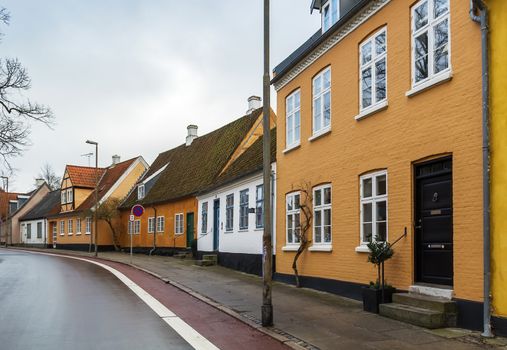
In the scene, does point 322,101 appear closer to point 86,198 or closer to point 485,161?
point 485,161

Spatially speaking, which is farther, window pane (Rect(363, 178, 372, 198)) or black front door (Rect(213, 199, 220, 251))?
black front door (Rect(213, 199, 220, 251))

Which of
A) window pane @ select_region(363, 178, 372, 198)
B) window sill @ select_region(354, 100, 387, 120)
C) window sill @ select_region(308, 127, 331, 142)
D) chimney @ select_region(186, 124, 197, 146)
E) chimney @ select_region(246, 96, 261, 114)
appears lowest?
window pane @ select_region(363, 178, 372, 198)

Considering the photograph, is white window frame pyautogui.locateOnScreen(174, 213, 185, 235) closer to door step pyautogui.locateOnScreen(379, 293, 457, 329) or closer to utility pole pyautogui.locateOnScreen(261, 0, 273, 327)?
utility pole pyautogui.locateOnScreen(261, 0, 273, 327)

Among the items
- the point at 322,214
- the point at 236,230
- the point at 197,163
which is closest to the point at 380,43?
the point at 322,214

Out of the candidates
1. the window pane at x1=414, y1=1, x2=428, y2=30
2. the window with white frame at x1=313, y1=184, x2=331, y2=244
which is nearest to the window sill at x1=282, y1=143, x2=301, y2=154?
the window with white frame at x1=313, y1=184, x2=331, y2=244

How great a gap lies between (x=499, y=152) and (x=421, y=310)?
2.94 m

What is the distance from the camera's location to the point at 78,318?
10352mm

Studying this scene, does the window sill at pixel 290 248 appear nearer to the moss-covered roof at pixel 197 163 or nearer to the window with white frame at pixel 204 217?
the window with white frame at pixel 204 217

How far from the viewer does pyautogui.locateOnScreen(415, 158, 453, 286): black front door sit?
9602 millimetres

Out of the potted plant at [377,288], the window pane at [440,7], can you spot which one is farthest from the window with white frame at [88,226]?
the window pane at [440,7]

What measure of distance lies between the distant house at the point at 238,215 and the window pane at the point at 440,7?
8701 mm

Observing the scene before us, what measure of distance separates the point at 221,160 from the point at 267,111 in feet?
62.2

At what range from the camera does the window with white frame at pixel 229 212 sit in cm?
2253

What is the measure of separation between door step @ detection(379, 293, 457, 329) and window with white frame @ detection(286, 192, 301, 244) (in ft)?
17.6
